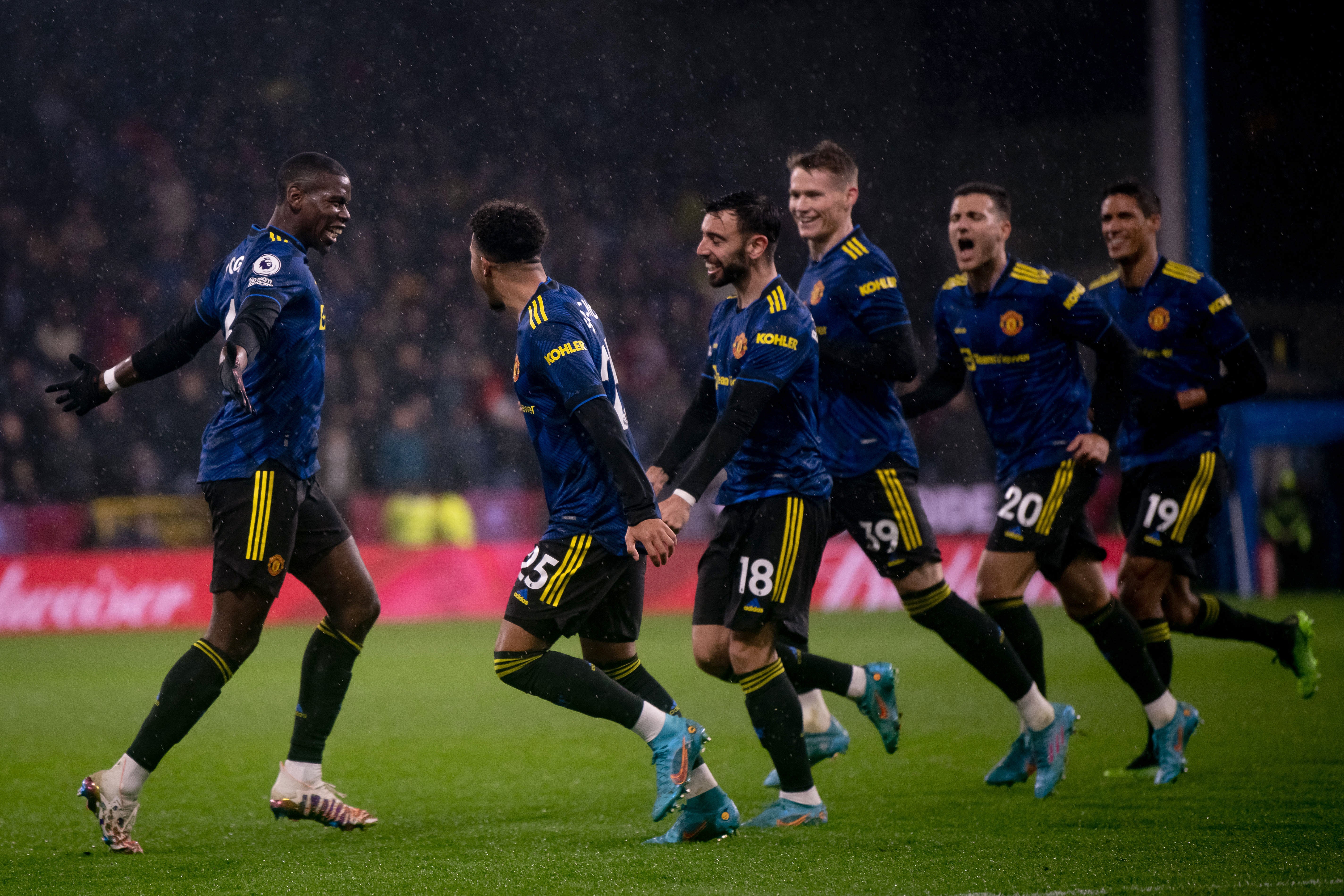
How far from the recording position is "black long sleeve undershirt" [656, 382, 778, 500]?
4.03 metres

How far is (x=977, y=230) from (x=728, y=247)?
1.45m

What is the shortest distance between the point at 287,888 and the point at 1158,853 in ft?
7.86

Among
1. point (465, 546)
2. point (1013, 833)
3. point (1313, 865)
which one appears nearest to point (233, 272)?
point (1013, 833)

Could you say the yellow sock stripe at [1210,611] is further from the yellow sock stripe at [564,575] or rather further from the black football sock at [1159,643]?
the yellow sock stripe at [564,575]

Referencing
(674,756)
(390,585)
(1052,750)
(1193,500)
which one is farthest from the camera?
(390,585)

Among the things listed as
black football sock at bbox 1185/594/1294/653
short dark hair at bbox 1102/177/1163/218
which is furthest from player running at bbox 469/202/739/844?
black football sock at bbox 1185/594/1294/653

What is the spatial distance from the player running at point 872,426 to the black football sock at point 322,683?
5.41 feet

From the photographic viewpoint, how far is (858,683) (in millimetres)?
5039

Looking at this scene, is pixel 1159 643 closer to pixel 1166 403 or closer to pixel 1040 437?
pixel 1166 403

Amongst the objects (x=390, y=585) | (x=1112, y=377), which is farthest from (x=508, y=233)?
(x=390, y=585)

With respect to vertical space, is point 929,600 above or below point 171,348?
below

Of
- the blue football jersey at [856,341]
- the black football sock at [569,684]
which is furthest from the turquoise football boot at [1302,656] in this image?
the black football sock at [569,684]

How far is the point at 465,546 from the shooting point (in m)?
12.9

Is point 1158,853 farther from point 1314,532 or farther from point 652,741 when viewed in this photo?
point 1314,532
